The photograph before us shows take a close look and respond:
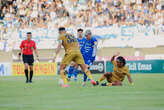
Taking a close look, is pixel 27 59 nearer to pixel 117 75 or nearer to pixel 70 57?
pixel 70 57

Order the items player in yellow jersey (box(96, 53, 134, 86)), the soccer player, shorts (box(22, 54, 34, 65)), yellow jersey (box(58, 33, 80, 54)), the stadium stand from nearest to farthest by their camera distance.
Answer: yellow jersey (box(58, 33, 80, 54)) < player in yellow jersey (box(96, 53, 134, 86)) < the soccer player < shorts (box(22, 54, 34, 65)) < the stadium stand

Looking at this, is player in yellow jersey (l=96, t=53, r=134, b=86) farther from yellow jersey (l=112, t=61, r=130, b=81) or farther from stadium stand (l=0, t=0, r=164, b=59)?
stadium stand (l=0, t=0, r=164, b=59)

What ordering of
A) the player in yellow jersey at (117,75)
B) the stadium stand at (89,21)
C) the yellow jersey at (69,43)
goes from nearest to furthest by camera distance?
the yellow jersey at (69,43)
the player in yellow jersey at (117,75)
the stadium stand at (89,21)

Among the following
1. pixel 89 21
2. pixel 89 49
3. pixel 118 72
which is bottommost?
pixel 118 72

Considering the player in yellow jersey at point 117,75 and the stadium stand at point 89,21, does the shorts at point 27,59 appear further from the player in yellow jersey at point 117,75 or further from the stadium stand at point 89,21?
the stadium stand at point 89,21

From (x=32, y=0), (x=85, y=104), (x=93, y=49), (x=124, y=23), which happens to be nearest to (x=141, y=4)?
(x=124, y=23)

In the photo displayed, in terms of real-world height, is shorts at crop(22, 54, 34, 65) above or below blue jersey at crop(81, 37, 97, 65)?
below

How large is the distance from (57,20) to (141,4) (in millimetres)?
6699

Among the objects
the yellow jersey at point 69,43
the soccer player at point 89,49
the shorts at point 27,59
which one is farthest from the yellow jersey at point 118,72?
the shorts at point 27,59

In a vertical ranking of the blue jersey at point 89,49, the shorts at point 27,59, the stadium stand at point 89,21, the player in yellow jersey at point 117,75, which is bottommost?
the player in yellow jersey at point 117,75

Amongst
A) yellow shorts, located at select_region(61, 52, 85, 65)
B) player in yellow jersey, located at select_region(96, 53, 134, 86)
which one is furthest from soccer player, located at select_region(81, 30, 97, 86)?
yellow shorts, located at select_region(61, 52, 85, 65)

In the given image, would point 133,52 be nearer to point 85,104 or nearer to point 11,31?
point 11,31

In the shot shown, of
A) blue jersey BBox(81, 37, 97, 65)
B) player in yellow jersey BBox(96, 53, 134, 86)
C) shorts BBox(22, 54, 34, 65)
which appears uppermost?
blue jersey BBox(81, 37, 97, 65)

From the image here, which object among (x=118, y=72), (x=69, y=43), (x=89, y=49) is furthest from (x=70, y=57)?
(x=89, y=49)
